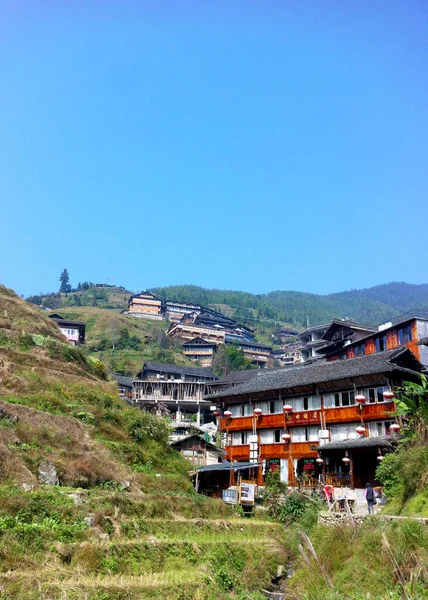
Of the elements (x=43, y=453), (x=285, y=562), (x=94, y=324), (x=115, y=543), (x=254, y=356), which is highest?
(x=94, y=324)

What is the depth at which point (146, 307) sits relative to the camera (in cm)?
15725

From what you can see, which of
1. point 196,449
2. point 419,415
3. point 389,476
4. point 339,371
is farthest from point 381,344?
point 419,415

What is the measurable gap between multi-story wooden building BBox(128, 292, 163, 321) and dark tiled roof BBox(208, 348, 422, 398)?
11022cm

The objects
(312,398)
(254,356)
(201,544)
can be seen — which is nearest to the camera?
(201,544)

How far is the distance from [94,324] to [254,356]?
40125mm

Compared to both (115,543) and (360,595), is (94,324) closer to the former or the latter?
(115,543)

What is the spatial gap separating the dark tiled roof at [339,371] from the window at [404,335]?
7.59 meters

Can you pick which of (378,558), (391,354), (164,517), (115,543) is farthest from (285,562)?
(391,354)

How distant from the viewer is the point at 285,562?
21.3m

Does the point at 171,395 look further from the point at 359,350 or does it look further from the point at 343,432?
the point at 343,432

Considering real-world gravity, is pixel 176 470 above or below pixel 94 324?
below

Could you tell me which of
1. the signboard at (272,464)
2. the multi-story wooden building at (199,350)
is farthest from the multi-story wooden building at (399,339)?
the multi-story wooden building at (199,350)

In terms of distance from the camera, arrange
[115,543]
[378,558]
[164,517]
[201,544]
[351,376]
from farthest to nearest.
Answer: [351,376]
[164,517]
[201,544]
[115,543]
[378,558]

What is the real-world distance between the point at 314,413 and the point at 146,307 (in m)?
121
